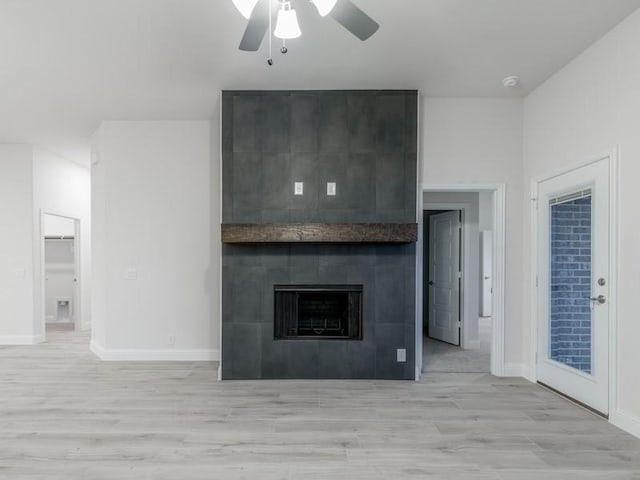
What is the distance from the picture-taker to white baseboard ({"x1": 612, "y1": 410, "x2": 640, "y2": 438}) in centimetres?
280

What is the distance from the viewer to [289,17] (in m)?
2.20

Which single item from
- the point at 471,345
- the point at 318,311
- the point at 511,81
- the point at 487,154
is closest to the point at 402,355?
the point at 318,311

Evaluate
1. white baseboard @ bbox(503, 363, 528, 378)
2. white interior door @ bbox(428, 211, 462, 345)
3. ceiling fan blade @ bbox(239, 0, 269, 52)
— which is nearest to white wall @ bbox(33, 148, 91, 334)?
ceiling fan blade @ bbox(239, 0, 269, 52)

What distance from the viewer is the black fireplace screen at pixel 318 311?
4.08 meters

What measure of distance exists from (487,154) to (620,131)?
4.45ft

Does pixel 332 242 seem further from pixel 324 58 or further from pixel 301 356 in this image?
pixel 324 58

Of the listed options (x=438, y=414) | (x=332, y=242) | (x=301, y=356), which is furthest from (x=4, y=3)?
(x=438, y=414)

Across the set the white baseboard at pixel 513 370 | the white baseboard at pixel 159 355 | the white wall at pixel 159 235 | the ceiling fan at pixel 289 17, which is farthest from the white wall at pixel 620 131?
the white baseboard at pixel 159 355

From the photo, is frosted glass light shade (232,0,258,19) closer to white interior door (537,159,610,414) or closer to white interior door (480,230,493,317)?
white interior door (537,159,610,414)

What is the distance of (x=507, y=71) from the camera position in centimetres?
367

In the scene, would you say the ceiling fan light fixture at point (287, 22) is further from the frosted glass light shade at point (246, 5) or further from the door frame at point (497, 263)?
the door frame at point (497, 263)

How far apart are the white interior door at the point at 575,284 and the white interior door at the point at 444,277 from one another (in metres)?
1.95

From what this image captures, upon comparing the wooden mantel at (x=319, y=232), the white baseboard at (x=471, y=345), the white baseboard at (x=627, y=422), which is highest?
the wooden mantel at (x=319, y=232)

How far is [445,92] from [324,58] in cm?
143
